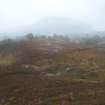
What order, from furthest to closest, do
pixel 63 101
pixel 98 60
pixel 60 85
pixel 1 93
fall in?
pixel 98 60
pixel 60 85
pixel 1 93
pixel 63 101

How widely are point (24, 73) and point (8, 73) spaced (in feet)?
13.1

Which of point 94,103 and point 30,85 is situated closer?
point 94,103

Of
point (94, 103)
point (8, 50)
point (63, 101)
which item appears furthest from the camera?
point (8, 50)

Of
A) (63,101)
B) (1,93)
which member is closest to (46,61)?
(1,93)

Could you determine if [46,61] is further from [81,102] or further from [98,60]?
[81,102]

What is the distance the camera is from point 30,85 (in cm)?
5847

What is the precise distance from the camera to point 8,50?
12331 cm

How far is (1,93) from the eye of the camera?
176 feet

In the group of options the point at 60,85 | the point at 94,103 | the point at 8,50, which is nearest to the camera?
the point at 94,103

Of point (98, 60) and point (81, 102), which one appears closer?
point (81, 102)

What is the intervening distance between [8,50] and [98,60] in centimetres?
4739

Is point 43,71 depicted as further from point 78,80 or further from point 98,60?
point 98,60

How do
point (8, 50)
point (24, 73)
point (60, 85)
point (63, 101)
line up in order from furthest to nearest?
point (8, 50), point (24, 73), point (60, 85), point (63, 101)

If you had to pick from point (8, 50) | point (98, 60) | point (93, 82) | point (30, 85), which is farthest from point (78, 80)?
point (8, 50)
